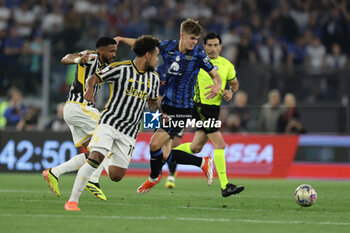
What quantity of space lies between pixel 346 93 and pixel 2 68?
8.63 metres

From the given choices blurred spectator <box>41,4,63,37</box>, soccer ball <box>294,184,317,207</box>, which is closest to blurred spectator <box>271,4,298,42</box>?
blurred spectator <box>41,4,63,37</box>

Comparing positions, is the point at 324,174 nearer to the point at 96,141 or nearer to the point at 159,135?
the point at 159,135

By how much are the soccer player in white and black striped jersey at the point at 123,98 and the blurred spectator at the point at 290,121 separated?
28.0 ft

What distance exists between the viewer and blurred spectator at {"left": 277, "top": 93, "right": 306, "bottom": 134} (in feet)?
54.2

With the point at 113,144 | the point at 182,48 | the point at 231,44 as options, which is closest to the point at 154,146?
the point at 182,48

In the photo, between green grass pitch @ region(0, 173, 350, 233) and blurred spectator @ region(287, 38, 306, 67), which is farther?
blurred spectator @ region(287, 38, 306, 67)

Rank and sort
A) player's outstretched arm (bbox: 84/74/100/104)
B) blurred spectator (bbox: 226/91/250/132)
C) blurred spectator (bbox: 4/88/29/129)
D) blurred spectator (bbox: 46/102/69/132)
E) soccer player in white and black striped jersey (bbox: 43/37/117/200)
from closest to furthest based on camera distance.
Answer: player's outstretched arm (bbox: 84/74/100/104), soccer player in white and black striped jersey (bbox: 43/37/117/200), blurred spectator (bbox: 226/91/250/132), blurred spectator (bbox: 46/102/69/132), blurred spectator (bbox: 4/88/29/129)

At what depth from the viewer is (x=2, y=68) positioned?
17.9 metres

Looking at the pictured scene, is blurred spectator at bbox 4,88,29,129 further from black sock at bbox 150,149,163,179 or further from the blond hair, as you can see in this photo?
the blond hair

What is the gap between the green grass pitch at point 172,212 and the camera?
6.54 meters

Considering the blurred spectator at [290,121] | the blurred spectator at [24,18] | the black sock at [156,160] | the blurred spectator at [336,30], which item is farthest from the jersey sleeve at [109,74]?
the blurred spectator at [336,30]

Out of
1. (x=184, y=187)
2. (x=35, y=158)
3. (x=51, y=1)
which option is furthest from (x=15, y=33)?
(x=184, y=187)

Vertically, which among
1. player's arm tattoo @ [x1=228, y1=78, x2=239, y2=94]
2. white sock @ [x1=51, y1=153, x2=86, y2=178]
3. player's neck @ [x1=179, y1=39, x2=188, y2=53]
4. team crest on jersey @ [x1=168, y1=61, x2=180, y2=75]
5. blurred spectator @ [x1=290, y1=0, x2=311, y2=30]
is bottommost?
white sock @ [x1=51, y1=153, x2=86, y2=178]

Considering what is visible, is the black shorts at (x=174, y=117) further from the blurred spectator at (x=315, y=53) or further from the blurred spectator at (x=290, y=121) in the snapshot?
the blurred spectator at (x=315, y=53)
